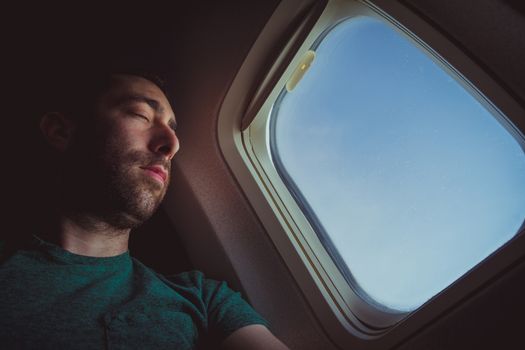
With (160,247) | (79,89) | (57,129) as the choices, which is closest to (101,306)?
(160,247)

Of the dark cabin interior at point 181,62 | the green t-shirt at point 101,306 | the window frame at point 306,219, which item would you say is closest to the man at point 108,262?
the green t-shirt at point 101,306

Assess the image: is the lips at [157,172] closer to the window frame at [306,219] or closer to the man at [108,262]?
the man at [108,262]

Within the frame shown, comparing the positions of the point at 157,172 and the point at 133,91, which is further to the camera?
the point at 133,91

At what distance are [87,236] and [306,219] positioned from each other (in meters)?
0.89

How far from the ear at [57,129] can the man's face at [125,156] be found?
0.28ft

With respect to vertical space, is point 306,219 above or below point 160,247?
above

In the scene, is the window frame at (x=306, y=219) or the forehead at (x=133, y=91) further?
the forehead at (x=133, y=91)

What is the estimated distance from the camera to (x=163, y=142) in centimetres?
123

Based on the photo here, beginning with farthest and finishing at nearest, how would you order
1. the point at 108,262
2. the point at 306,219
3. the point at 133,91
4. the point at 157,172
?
the point at 306,219, the point at 133,91, the point at 157,172, the point at 108,262

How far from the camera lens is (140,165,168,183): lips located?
45.8 inches

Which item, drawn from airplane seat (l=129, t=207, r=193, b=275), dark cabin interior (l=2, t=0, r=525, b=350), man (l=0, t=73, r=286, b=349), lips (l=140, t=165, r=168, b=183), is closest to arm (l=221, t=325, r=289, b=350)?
man (l=0, t=73, r=286, b=349)

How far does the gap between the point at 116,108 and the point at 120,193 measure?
367mm

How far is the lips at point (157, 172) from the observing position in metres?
1.16

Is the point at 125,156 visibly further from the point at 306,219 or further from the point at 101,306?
the point at 306,219
